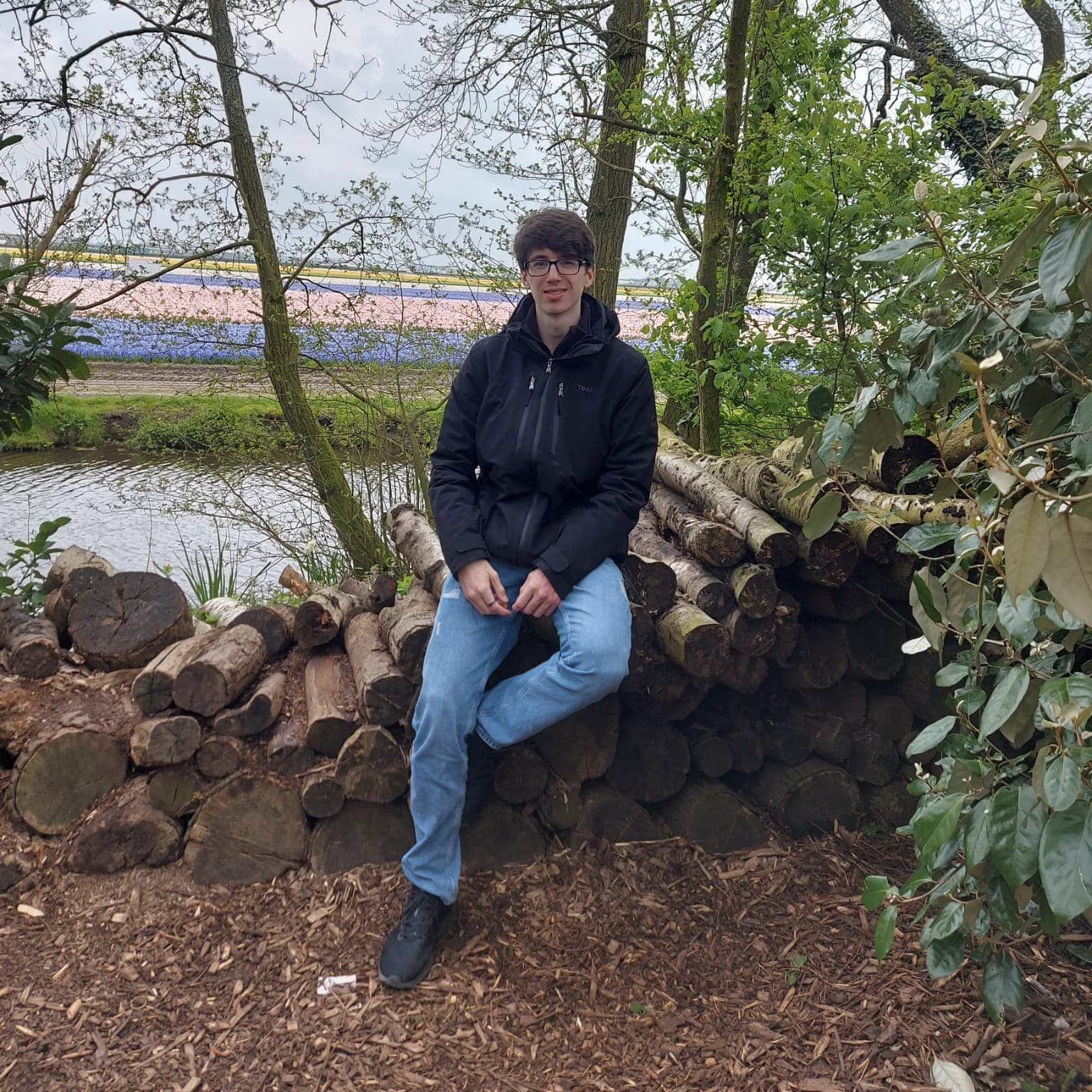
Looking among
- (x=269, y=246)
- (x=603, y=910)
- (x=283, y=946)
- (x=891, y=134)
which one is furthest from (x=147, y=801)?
(x=269, y=246)

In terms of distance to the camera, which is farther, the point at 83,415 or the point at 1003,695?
the point at 83,415

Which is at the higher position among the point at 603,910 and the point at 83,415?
the point at 83,415

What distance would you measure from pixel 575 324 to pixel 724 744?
4.95 ft

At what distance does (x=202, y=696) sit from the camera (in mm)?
2895

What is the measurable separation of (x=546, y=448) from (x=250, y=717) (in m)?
1.33

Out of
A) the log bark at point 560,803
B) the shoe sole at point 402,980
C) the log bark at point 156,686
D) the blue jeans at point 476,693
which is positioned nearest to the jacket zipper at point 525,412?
the blue jeans at point 476,693

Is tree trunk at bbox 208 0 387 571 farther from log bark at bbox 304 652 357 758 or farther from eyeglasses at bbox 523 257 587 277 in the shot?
eyeglasses at bbox 523 257 587 277

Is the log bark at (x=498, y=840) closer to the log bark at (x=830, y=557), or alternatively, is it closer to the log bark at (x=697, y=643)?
the log bark at (x=697, y=643)

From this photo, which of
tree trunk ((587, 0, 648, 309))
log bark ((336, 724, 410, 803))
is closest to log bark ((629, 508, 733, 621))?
log bark ((336, 724, 410, 803))

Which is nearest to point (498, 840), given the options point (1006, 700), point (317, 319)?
point (1006, 700)

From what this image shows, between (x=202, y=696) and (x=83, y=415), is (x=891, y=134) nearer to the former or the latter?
(x=202, y=696)

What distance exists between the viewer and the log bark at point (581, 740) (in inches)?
116

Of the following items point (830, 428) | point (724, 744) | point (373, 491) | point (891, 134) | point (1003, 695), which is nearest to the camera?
point (1003, 695)

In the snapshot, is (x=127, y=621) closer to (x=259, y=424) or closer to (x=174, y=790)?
(x=174, y=790)
